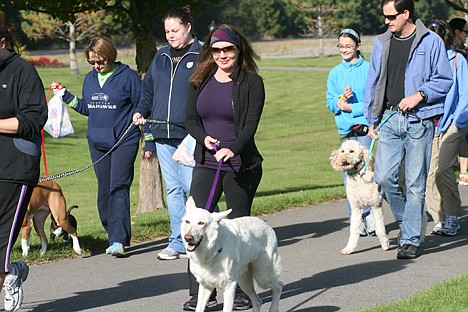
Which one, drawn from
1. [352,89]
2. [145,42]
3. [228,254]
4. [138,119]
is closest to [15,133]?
[228,254]

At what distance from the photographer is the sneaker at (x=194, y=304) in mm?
6594

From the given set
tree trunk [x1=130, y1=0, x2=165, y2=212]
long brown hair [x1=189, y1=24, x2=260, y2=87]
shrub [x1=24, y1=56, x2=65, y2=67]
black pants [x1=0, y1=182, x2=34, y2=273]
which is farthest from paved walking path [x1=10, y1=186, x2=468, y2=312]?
shrub [x1=24, y1=56, x2=65, y2=67]

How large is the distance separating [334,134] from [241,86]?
23.1m

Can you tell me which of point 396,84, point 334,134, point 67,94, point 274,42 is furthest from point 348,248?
point 274,42

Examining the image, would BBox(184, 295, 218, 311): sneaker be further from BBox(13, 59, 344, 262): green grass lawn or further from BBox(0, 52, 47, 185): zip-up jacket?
BBox(13, 59, 344, 262): green grass lawn

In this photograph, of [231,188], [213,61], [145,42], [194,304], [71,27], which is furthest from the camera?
[71,27]

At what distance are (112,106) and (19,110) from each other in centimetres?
311

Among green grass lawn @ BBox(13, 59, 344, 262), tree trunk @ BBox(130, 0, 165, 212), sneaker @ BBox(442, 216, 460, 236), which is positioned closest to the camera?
sneaker @ BBox(442, 216, 460, 236)

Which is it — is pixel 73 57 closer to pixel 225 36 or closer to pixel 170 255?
pixel 170 255

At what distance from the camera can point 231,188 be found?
6.80 metres

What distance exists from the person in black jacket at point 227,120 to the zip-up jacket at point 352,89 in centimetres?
282

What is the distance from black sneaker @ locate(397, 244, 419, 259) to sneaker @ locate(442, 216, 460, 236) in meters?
1.40

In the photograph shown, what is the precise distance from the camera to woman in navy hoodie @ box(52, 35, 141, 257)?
354 inches

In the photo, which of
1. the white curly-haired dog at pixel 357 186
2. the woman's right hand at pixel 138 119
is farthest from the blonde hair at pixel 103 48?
the white curly-haired dog at pixel 357 186
